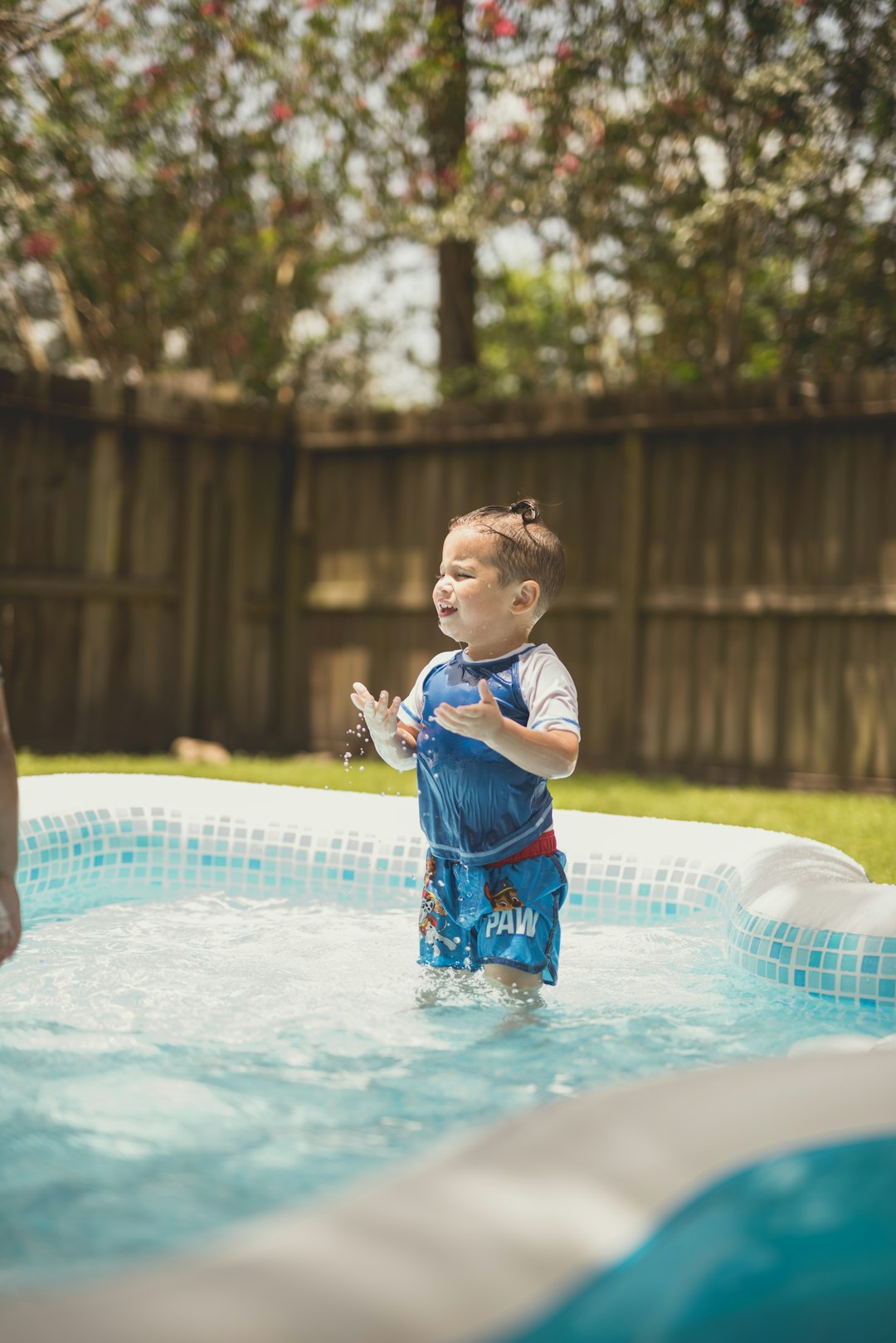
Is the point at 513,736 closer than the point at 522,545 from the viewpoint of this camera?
Yes

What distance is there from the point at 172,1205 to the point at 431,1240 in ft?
2.13

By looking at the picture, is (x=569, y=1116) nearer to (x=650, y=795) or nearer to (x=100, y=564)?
(x=650, y=795)

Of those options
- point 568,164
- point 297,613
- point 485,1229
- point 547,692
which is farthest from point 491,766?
point 568,164

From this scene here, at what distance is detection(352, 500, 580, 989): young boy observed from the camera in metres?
2.68

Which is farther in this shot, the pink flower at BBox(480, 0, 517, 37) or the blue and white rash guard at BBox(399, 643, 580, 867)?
the pink flower at BBox(480, 0, 517, 37)

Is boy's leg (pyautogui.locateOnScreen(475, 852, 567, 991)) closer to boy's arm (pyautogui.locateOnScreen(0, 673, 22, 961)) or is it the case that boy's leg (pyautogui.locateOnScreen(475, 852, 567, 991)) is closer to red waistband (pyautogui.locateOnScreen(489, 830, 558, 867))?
red waistband (pyautogui.locateOnScreen(489, 830, 558, 867))

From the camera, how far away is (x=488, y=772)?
8.81 ft

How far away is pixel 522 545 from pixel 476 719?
55 cm

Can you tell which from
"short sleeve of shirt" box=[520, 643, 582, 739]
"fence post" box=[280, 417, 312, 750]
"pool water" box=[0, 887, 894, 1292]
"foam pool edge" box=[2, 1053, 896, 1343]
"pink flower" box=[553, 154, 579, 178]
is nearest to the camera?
"foam pool edge" box=[2, 1053, 896, 1343]

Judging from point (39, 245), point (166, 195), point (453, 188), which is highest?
point (166, 195)

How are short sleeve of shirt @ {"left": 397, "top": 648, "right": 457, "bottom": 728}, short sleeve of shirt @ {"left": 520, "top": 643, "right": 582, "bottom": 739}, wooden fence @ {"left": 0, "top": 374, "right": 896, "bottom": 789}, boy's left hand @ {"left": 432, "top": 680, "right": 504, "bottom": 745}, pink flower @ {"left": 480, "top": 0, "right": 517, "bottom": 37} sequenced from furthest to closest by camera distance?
pink flower @ {"left": 480, "top": 0, "right": 517, "bottom": 37} < wooden fence @ {"left": 0, "top": 374, "right": 896, "bottom": 789} < short sleeve of shirt @ {"left": 397, "top": 648, "right": 457, "bottom": 728} < short sleeve of shirt @ {"left": 520, "top": 643, "right": 582, "bottom": 739} < boy's left hand @ {"left": 432, "top": 680, "right": 504, "bottom": 745}

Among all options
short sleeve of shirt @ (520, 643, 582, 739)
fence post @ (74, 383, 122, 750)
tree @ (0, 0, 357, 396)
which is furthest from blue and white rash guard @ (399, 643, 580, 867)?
tree @ (0, 0, 357, 396)

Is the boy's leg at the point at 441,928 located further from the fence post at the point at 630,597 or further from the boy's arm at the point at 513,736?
the fence post at the point at 630,597

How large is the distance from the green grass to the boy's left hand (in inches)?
105
